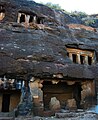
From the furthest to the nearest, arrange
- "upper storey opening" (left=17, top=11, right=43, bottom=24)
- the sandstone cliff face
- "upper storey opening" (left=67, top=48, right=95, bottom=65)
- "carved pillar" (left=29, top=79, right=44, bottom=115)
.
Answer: "upper storey opening" (left=17, top=11, right=43, bottom=24) < "upper storey opening" (left=67, top=48, right=95, bottom=65) < the sandstone cliff face < "carved pillar" (left=29, top=79, right=44, bottom=115)

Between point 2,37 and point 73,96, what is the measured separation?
6309mm

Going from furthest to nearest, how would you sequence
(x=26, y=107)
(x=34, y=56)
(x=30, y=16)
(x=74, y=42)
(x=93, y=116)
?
(x=30, y=16) < (x=74, y=42) < (x=34, y=56) < (x=26, y=107) < (x=93, y=116)

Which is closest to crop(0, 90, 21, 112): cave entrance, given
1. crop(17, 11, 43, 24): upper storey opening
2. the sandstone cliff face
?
the sandstone cliff face

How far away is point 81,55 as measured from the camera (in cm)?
1534

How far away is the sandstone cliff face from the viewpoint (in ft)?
35.7

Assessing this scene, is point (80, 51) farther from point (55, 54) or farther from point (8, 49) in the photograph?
point (8, 49)

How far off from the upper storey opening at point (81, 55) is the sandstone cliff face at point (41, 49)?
1.15ft

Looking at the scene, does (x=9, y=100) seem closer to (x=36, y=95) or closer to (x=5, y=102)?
(x=5, y=102)

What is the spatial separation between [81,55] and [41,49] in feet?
13.5

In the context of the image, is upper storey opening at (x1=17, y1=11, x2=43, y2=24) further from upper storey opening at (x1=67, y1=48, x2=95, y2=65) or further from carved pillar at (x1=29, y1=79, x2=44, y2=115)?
carved pillar at (x1=29, y1=79, x2=44, y2=115)

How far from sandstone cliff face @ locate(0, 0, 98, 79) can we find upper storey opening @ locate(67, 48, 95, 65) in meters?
0.35

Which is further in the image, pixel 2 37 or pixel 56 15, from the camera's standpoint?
pixel 56 15

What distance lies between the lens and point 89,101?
38.7ft

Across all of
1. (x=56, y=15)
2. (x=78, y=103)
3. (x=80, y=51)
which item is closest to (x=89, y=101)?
(x=78, y=103)
